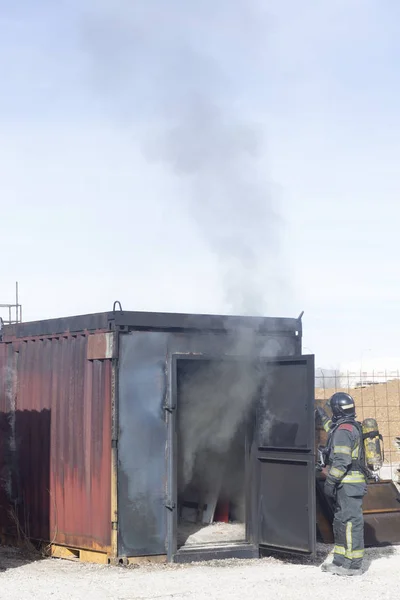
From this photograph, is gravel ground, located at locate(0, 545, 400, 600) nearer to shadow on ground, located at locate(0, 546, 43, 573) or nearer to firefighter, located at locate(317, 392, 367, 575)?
shadow on ground, located at locate(0, 546, 43, 573)

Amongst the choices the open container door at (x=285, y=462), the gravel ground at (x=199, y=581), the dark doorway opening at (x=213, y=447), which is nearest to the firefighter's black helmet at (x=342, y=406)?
the open container door at (x=285, y=462)

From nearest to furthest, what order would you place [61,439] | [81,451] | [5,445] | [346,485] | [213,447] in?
[346,485]
[81,451]
[61,439]
[213,447]
[5,445]

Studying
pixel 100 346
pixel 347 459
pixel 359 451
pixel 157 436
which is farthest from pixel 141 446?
pixel 359 451

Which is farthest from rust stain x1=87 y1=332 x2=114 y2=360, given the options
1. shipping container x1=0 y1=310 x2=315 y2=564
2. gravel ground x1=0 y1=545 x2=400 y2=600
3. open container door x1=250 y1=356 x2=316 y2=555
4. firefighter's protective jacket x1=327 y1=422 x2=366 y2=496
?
firefighter's protective jacket x1=327 y1=422 x2=366 y2=496

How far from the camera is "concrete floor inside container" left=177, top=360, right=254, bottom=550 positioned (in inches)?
401

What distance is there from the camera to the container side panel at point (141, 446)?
30.8ft

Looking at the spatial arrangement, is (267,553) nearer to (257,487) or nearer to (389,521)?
(257,487)

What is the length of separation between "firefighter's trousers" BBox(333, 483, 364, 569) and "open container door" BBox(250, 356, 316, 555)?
28 cm

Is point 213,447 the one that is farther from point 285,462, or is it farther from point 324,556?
point 324,556

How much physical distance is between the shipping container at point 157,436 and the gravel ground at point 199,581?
11.0 inches

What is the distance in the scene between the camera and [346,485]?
363 inches

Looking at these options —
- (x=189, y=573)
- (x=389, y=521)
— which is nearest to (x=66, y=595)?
(x=189, y=573)

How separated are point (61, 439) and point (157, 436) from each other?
1.41m

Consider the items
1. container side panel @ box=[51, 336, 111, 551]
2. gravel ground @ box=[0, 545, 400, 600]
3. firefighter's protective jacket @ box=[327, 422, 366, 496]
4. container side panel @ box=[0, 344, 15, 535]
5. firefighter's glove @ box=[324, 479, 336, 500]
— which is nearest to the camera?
gravel ground @ box=[0, 545, 400, 600]
